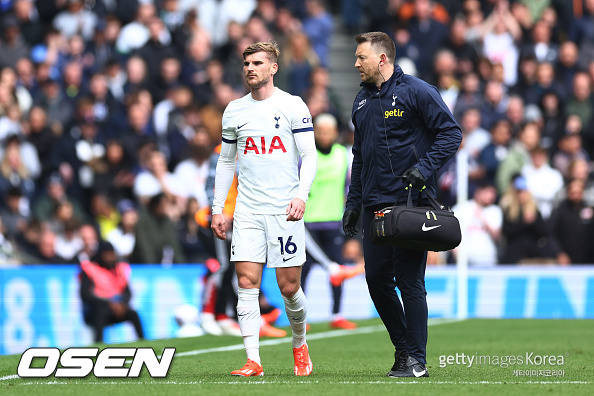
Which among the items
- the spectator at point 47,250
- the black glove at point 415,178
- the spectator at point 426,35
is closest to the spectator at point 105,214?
the spectator at point 47,250

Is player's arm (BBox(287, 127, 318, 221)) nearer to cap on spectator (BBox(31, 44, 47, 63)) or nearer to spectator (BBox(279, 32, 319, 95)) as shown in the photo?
spectator (BBox(279, 32, 319, 95))

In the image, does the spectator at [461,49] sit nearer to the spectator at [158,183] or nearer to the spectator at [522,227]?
the spectator at [522,227]

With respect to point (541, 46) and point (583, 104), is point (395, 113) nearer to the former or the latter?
point (583, 104)

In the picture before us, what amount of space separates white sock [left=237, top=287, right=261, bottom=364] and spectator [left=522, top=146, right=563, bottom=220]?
357 inches

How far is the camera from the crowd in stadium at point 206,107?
51.5 feet

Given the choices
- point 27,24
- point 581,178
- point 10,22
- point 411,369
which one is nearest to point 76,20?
point 27,24

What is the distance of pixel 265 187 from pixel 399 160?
882mm

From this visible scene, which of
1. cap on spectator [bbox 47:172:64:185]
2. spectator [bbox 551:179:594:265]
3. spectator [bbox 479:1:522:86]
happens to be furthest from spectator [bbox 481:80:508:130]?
cap on spectator [bbox 47:172:64:185]

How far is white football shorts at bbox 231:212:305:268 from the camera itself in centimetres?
761

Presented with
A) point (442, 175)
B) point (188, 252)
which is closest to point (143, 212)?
Answer: point (188, 252)

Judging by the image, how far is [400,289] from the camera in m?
7.59

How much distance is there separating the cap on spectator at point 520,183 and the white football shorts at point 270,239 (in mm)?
8593

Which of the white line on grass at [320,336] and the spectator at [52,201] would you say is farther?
the spectator at [52,201]

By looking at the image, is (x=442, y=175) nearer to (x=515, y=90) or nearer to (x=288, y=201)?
(x=515, y=90)
